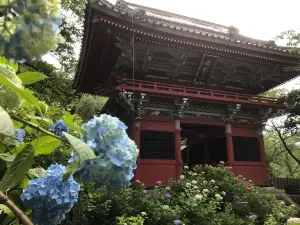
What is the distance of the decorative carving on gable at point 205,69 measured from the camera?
1048 cm

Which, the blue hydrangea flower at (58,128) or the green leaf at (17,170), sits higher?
the blue hydrangea flower at (58,128)

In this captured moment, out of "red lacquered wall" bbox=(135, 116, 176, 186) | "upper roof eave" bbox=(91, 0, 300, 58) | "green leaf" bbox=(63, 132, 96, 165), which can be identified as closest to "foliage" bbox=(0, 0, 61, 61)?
"green leaf" bbox=(63, 132, 96, 165)

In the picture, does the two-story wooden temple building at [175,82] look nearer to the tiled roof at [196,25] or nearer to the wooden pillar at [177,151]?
the wooden pillar at [177,151]

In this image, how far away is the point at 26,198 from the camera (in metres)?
A: 1.07

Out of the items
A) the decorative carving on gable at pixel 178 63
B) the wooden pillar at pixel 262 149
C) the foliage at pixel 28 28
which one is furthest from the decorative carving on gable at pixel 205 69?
the foliage at pixel 28 28

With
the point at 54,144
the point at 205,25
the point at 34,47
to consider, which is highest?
the point at 205,25

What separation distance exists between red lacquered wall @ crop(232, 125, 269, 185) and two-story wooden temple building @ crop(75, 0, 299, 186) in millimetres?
38

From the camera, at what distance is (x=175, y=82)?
10.7 m

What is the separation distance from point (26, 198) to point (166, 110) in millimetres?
9041

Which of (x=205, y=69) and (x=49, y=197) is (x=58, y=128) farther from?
(x=205, y=69)

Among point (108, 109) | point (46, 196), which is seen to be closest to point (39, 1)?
point (46, 196)

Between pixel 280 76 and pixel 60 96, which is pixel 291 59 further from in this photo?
pixel 60 96

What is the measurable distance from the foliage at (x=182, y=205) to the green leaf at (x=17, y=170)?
9.75 ft

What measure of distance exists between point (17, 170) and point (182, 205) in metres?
6.29
